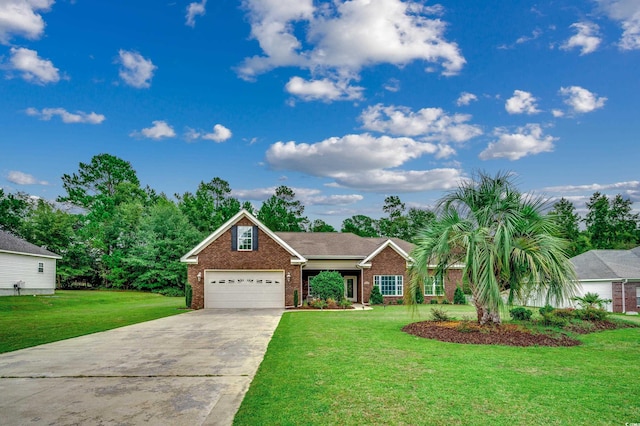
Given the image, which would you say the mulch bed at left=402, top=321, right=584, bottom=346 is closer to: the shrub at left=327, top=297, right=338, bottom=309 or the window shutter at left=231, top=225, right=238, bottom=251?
the shrub at left=327, top=297, right=338, bottom=309

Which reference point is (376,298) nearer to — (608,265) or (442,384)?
(608,265)

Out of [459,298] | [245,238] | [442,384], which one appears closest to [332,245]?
[245,238]

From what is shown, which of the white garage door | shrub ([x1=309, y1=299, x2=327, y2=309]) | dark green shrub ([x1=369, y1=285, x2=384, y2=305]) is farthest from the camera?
dark green shrub ([x1=369, y1=285, x2=384, y2=305])

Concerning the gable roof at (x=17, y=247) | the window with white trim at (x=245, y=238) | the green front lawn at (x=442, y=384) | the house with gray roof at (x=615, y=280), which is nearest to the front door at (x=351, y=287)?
the window with white trim at (x=245, y=238)

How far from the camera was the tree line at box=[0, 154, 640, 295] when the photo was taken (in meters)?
41.1

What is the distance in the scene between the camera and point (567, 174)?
76.5 feet

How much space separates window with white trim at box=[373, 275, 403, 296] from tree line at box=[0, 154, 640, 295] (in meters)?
19.7

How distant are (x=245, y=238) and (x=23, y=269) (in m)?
18.4

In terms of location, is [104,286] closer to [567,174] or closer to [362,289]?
[362,289]

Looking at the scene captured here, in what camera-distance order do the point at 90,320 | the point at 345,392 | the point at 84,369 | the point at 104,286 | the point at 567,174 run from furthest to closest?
the point at 104,286, the point at 567,174, the point at 90,320, the point at 84,369, the point at 345,392

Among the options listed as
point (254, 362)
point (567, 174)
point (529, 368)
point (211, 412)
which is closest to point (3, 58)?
point (254, 362)

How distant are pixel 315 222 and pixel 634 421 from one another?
5715cm

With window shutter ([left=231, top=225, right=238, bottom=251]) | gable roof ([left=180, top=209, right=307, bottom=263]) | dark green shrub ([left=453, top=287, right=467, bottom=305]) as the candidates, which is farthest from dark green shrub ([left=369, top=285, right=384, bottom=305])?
window shutter ([left=231, top=225, right=238, bottom=251])

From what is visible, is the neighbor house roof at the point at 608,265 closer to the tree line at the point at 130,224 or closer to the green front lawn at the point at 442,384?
the tree line at the point at 130,224
